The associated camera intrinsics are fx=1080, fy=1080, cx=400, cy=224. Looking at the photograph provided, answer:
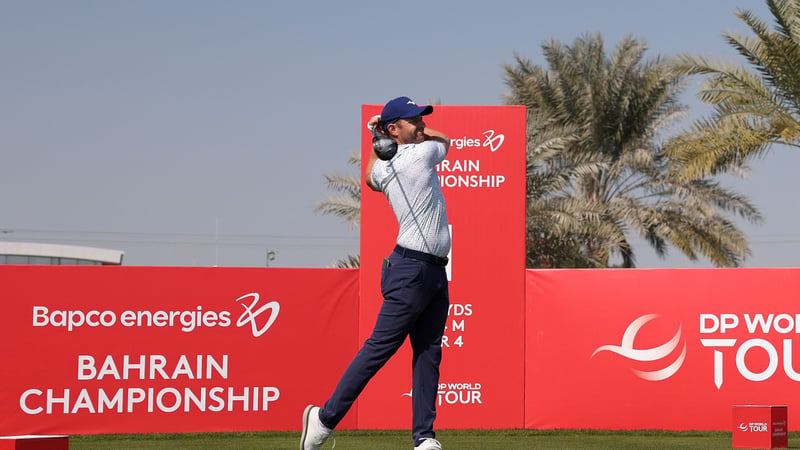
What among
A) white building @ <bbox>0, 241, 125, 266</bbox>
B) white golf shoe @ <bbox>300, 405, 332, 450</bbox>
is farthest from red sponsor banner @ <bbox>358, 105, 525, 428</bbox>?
white building @ <bbox>0, 241, 125, 266</bbox>

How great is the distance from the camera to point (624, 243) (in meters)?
25.4

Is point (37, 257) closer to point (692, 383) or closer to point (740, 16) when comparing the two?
point (740, 16)

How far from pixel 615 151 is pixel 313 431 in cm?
2361

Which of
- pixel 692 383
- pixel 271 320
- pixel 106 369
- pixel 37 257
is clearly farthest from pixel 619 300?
pixel 37 257

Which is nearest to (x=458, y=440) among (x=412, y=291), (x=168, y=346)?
(x=168, y=346)

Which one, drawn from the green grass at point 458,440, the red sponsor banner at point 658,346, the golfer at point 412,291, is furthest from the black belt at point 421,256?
the red sponsor banner at point 658,346

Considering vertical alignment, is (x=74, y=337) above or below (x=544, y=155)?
below

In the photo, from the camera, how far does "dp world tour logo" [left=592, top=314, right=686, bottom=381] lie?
31.7 feet

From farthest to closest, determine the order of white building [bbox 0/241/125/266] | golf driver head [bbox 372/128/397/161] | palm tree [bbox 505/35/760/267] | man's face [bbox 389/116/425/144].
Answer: white building [bbox 0/241/125/266] → palm tree [bbox 505/35/760/267] → man's face [bbox 389/116/425/144] → golf driver head [bbox 372/128/397/161]

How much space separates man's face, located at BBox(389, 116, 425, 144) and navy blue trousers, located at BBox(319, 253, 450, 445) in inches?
25.3

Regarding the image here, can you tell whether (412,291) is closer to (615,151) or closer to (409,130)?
(409,130)

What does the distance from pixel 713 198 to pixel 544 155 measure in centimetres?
539

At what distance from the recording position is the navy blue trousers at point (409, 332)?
203 inches

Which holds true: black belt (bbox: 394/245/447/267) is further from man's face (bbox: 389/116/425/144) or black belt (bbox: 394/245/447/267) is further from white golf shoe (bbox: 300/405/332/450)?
white golf shoe (bbox: 300/405/332/450)
